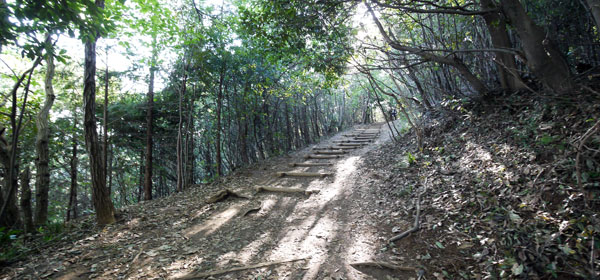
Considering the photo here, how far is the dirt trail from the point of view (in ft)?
8.25

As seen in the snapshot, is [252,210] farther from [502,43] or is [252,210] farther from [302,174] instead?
[502,43]

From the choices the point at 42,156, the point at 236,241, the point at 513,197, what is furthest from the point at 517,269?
the point at 42,156

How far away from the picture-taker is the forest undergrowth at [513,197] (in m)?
1.89

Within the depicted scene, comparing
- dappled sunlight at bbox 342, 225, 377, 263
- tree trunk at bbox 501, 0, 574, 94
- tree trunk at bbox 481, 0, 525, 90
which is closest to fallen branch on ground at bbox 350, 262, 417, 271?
dappled sunlight at bbox 342, 225, 377, 263

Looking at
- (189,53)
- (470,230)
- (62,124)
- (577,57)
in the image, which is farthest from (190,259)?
(62,124)

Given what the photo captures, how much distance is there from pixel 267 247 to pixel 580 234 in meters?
2.68

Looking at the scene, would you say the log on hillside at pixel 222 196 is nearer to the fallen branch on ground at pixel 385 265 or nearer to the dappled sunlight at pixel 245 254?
the dappled sunlight at pixel 245 254

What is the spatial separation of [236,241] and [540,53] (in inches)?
181

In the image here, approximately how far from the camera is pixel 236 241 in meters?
3.15

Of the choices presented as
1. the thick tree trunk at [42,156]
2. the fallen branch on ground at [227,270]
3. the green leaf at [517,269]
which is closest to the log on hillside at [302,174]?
the fallen branch on ground at [227,270]

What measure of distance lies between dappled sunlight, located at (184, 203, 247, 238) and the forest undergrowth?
2328 millimetres

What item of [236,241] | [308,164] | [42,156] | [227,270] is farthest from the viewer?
[308,164]

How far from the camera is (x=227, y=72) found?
23.5ft

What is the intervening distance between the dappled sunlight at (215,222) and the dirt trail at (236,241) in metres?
0.01
